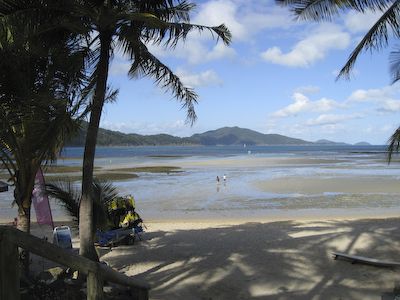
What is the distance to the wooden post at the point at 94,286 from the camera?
3352mm

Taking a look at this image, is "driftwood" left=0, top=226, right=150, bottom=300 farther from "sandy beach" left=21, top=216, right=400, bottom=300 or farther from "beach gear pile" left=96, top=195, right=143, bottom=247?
"beach gear pile" left=96, top=195, right=143, bottom=247

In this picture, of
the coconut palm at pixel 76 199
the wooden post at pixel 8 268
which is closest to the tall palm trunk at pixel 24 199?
the coconut palm at pixel 76 199

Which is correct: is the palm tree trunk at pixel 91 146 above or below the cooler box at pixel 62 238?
above

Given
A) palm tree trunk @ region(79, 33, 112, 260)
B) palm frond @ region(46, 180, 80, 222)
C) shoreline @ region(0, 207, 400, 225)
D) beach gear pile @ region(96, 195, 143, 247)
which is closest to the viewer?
palm tree trunk @ region(79, 33, 112, 260)

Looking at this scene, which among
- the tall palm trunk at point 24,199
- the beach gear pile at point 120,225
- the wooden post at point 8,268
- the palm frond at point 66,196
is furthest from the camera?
the beach gear pile at point 120,225

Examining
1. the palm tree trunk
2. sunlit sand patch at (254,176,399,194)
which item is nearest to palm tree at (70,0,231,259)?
the palm tree trunk

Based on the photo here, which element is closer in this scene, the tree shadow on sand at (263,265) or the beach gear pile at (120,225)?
the tree shadow on sand at (263,265)

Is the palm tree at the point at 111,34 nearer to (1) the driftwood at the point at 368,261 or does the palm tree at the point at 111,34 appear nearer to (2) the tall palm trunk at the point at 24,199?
(2) the tall palm trunk at the point at 24,199

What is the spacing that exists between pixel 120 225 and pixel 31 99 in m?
5.04

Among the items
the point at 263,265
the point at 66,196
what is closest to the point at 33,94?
the point at 66,196

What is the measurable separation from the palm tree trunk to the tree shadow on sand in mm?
1207

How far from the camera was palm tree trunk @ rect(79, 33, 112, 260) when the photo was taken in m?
6.46

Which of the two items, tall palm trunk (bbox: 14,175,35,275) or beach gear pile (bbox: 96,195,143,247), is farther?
beach gear pile (bbox: 96,195,143,247)

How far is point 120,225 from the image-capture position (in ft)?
33.1
